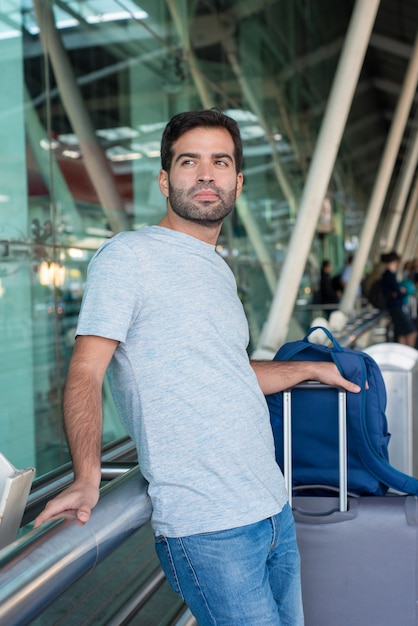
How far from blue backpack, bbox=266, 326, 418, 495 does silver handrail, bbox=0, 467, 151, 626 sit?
38.4 inches

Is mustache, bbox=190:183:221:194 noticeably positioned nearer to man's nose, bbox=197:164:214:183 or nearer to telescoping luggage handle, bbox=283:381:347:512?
man's nose, bbox=197:164:214:183

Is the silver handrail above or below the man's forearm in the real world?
below

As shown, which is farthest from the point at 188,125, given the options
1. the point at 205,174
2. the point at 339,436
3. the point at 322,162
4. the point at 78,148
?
the point at 322,162

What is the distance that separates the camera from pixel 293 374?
7.26ft

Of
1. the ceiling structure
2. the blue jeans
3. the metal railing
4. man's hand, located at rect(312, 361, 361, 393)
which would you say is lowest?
the blue jeans

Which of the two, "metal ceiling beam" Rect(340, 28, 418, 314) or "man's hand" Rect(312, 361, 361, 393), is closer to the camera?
"man's hand" Rect(312, 361, 361, 393)

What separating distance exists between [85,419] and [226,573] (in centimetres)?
45

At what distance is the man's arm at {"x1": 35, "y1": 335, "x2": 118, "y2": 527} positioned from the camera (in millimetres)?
Result: 1381

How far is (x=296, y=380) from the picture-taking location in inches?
87.7

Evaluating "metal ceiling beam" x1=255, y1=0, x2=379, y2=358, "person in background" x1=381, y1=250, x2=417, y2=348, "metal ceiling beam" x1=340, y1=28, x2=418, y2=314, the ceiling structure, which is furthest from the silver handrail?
"metal ceiling beam" x1=340, y1=28, x2=418, y2=314

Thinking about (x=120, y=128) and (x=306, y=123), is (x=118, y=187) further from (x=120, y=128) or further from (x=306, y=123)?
(x=306, y=123)

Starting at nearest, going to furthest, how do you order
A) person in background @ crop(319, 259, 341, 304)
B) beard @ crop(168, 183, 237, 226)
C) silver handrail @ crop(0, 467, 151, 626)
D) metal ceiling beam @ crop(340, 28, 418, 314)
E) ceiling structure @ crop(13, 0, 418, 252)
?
silver handrail @ crop(0, 467, 151, 626) < beard @ crop(168, 183, 237, 226) < ceiling structure @ crop(13, 0, 418, 252) < metal ceiling beam @ crop(340, 28, 418, 314) < person in background @ crop(319, 259, 341, 304)

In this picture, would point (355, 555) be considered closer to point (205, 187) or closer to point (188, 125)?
point (205, 187)

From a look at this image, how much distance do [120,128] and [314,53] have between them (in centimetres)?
1039
